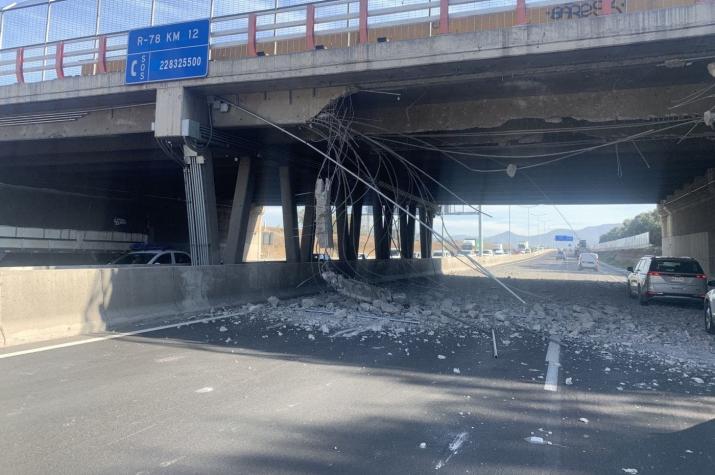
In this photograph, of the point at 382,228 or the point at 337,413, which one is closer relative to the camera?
the point at 337,413

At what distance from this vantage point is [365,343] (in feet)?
33.0

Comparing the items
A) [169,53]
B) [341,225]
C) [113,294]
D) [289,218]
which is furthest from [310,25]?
[341,225]

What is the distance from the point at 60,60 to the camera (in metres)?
16.7

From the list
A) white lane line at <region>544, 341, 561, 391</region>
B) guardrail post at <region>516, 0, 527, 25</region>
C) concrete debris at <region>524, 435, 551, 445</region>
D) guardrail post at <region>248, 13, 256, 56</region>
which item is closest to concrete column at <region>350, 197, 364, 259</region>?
guardrail post at <region>248, 13, 256, 56</region>

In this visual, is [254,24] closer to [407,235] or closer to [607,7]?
[607,7]

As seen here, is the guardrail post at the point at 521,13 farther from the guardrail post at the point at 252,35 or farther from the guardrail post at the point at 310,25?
the guardrail post at the point at 252,35

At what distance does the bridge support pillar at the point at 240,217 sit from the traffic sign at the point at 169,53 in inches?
170

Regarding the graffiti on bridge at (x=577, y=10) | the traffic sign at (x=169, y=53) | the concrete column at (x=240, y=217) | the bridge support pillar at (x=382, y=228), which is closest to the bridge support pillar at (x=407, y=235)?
the bridge support pillar at (x=382, y=228)

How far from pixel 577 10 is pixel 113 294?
11304 millimetres

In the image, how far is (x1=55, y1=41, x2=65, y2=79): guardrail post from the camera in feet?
54.3

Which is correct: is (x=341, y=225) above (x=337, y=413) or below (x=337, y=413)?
above

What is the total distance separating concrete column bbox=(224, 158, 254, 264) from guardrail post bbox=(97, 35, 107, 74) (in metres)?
4.96

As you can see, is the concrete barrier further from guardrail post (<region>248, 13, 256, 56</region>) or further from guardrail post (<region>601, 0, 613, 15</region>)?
guardrail post (<region>601, 0, 613, 15</region>)

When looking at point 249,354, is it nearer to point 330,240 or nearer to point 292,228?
point 330,240
